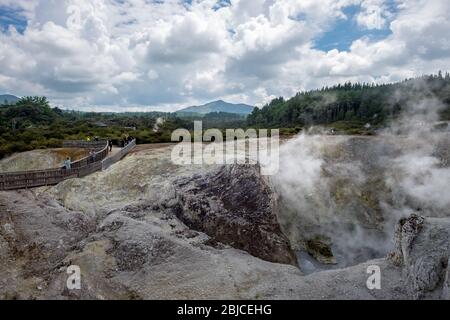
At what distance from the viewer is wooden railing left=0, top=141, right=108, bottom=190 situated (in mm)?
22680

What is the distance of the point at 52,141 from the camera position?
4062 centimetres

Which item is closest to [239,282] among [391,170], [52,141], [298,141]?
[391,170]

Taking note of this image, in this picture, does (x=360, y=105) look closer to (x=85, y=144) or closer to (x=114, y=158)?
(x=85, y=144)

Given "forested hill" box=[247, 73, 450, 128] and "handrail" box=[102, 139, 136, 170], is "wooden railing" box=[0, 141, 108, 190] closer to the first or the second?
"handrail" box=[102, 139, 136, 170]

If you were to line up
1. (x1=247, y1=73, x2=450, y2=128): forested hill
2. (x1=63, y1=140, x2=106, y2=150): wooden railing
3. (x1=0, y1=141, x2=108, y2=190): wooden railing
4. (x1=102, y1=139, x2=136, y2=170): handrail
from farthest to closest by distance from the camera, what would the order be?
(x1=247, y1=73, x2=450, y2=128): forested hill < (x1=63, y1=140, x2=106, y2=150): wooden railing < (x1=102, y1=139, x2=136, y2=170): handrail < (x1=0, y1=141, x2=108, y2=190): wooden railing

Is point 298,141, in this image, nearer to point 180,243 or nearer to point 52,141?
point 180,243

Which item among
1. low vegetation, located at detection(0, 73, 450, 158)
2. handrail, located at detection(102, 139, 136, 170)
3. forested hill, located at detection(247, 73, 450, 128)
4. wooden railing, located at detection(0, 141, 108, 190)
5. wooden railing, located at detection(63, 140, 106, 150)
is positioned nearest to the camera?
wooden railing, located at detection(0, 141, 108, 190)

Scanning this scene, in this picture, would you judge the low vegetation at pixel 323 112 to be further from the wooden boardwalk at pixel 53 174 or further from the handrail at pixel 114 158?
the wooden boardwalk at pixel 53 174

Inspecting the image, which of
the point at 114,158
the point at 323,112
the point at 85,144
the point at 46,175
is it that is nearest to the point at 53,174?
the point at 46,175

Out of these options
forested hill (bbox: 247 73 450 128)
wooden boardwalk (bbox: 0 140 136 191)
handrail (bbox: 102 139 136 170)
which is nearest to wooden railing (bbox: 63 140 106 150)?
handrail (bbox: 102 139 136 170)

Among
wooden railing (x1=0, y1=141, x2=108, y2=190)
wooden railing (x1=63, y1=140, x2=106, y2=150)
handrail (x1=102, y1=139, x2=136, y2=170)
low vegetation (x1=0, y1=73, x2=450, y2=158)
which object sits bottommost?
wooden railing (x1=0, y1=141, x2=108, y2=190)

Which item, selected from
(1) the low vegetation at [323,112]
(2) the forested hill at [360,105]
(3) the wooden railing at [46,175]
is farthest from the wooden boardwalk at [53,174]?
(2) the forested hill at [360,105]

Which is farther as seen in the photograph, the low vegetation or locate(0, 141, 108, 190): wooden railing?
the low vegetation
